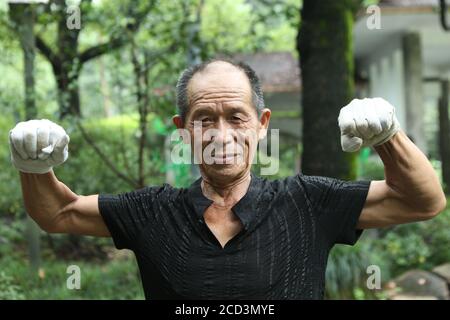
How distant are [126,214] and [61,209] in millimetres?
243

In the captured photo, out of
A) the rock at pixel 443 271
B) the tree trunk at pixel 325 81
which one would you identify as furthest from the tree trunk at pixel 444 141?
the tree trunk at pixel 325 81

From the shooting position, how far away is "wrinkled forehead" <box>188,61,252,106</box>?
2199 mm

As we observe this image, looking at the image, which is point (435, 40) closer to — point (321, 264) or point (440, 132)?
point (440, 132)

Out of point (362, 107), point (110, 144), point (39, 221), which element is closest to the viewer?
point (362, 107)

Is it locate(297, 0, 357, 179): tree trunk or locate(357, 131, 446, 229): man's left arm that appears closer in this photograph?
locate(357, 131, 446, 229): man's left arm

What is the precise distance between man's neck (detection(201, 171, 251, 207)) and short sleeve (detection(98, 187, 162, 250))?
0.66 feet

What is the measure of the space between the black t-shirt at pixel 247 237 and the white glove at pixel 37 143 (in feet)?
0.94

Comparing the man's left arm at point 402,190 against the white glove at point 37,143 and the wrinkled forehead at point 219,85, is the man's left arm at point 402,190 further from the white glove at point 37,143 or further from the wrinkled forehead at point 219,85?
the white glove at point 37,143

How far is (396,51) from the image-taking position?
44.4 feet

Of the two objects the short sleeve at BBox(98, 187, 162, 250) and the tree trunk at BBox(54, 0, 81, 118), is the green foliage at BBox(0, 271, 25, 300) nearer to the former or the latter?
the tree trunk at BBox(54, 0, 81, 118)

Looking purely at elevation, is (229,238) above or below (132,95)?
below

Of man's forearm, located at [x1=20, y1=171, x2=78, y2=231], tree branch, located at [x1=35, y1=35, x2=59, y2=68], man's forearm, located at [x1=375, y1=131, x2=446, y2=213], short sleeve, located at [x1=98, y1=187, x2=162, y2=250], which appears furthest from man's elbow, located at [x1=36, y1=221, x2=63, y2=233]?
tree branch, located at [x1=35, y1=35, x2=59, y2=68]

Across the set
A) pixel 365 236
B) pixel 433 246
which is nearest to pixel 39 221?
pixel 365 236
